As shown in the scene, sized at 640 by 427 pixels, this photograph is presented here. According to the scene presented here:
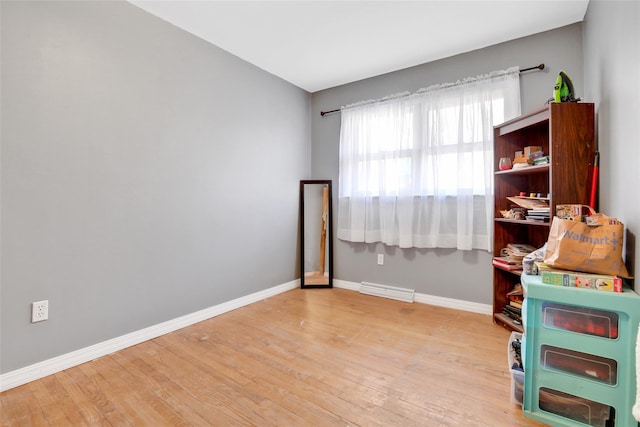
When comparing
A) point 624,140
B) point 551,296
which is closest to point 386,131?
point 624,140

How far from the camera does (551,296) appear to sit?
1.34m

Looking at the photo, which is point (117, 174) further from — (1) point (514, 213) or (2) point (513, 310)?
(2) point (513, 310)

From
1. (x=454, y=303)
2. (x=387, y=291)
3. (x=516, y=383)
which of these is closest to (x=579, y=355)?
(x=516, y=383)

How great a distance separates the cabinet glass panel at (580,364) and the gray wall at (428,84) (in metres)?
1.42

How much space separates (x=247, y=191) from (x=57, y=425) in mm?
2140

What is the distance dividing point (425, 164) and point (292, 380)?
232 centimetres

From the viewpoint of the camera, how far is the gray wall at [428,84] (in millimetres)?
2457

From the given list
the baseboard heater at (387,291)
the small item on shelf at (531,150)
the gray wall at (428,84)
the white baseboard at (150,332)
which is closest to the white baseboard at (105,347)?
the white baseboard at (150,332)

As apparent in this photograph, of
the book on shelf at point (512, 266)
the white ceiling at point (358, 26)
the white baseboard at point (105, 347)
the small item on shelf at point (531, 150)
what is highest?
the white ceiling at point (358, 26)

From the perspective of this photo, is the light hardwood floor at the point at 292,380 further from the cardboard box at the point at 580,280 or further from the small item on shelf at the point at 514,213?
the small item on shelf at the point at 514,213

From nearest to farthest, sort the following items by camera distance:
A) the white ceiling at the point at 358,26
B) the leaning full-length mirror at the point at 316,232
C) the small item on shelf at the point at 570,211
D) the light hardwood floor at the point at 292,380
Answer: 1. the light hardwood floor at the point at 292,380
2. the small item on shelf at the point at 570,211
3. the white ceiling at the point at 358,26
4. the leaning full-length mirror at the point at 316,232

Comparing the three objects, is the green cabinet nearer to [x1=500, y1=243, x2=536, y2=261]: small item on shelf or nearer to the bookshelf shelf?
the bookshelf shelf

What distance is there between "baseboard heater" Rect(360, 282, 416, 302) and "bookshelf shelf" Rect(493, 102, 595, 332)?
2.69ft

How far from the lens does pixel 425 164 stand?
299 cm
